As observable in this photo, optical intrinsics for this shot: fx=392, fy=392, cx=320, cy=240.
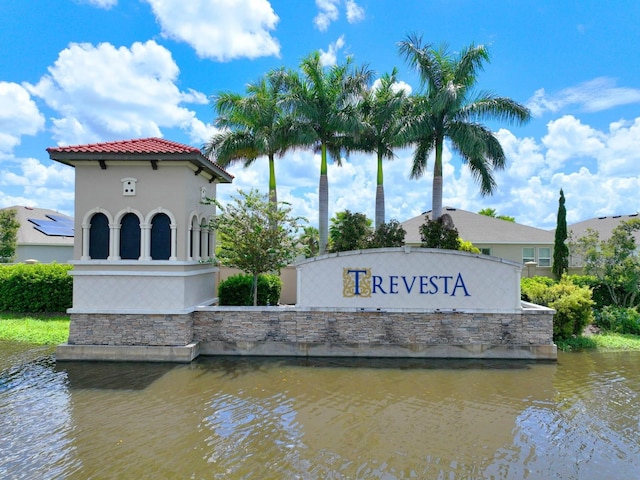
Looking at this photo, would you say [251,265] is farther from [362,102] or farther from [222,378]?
[362,102]

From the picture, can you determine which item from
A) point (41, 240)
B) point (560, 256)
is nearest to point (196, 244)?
point (560, 256)

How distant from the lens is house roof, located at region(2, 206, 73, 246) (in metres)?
29.1

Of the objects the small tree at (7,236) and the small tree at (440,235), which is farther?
the small tree at (7,236)

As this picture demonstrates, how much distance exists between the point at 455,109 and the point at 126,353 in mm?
16129

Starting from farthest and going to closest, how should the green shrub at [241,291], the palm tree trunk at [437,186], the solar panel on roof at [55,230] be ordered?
the solar panel on roof at [55,230] → the palm tree trunk at [437,186] → the green shrub at [241,291]

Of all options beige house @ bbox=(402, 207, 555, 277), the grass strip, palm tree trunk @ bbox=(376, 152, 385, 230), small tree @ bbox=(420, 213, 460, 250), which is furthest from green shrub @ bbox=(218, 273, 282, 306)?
beige house @ bbox=(402, 207, 555, 277)

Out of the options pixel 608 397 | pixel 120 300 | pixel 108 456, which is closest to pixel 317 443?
pixel 108 456

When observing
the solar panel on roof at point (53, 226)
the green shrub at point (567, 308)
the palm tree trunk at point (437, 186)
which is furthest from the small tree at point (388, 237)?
the solar panel on roof at point (53, 226)

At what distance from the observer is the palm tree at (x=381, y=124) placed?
63.4 feet

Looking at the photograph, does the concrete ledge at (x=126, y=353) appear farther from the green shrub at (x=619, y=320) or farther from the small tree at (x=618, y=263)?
the small tree at (x=618, y=263)

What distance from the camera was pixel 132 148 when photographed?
35.8ft

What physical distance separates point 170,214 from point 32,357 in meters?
5.58

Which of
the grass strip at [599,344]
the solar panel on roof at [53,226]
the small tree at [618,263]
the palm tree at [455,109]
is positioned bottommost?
the grass strip at [599,344]

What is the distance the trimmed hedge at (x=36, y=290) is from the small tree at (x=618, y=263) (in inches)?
816
